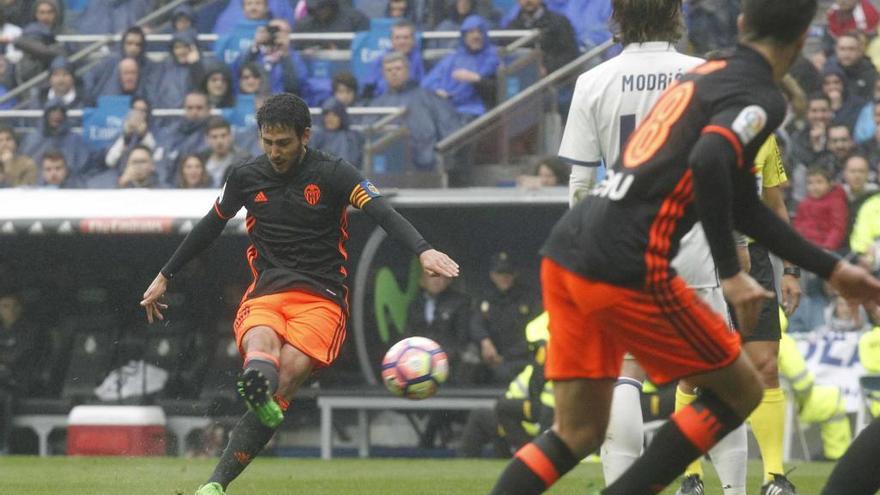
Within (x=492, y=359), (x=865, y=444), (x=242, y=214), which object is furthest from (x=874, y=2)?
(x=865, y=444)

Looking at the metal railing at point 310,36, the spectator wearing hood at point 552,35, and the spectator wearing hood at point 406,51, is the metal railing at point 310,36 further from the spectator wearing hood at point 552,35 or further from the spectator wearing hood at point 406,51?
the spectator wearing hood at point 406,51

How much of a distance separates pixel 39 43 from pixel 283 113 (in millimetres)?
12658

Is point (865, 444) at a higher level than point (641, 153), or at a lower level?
lower

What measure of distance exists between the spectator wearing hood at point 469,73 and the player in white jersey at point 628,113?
940cm

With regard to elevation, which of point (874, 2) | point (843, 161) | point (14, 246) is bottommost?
point (14, 246)

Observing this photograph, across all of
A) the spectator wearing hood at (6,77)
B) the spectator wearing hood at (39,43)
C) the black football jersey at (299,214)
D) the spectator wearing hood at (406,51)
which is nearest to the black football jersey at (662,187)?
the black football jersey at (299,214)

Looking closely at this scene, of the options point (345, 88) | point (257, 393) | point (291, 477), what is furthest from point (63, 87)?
point (257, 393)

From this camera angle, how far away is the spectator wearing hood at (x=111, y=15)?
20.4 meters

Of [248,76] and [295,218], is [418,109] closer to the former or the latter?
[248,76]

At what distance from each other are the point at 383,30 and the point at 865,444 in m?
13.1

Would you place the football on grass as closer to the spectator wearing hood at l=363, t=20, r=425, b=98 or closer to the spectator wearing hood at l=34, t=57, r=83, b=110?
the spectator wearing hood at l=363, t=20, r=425, b=98

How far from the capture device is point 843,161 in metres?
14.8

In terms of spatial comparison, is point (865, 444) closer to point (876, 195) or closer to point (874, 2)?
point (876, 195)

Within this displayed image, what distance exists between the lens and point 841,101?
15.4 m
